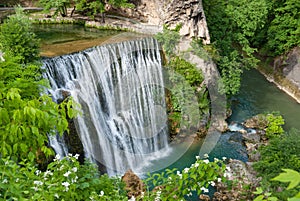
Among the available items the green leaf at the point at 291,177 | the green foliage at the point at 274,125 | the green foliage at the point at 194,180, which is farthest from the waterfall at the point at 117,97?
the green leaf at the point at 291,177

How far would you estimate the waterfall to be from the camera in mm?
11719

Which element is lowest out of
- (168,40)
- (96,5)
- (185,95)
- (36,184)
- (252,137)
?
(252,137)

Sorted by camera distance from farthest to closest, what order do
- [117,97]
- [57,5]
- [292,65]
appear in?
[292,65]
[57,5]
[117,97]

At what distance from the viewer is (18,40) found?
10664mm

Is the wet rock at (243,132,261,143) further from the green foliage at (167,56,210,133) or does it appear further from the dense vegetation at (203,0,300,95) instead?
the dense vegetation at (203,0,300,95)

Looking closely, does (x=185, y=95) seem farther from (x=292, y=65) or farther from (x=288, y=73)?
(x=292, y=65)

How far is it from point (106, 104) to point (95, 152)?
192cm

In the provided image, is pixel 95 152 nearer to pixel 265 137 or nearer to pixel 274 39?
pixel 265 137

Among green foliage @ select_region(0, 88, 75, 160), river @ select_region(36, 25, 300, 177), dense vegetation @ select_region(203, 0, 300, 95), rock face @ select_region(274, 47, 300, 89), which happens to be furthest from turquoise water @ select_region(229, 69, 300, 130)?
green foliage @ select_region(0, 88, 75, 160)

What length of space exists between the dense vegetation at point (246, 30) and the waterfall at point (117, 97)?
3.33m

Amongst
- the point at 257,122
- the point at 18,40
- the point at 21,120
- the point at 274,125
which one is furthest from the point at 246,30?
the point at 21,120

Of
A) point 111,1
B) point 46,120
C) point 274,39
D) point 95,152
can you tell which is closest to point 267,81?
point 274,39

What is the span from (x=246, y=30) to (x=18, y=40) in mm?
11368

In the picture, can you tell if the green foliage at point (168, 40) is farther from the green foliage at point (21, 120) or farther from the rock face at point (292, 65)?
the green foliage at point (21, 120)
